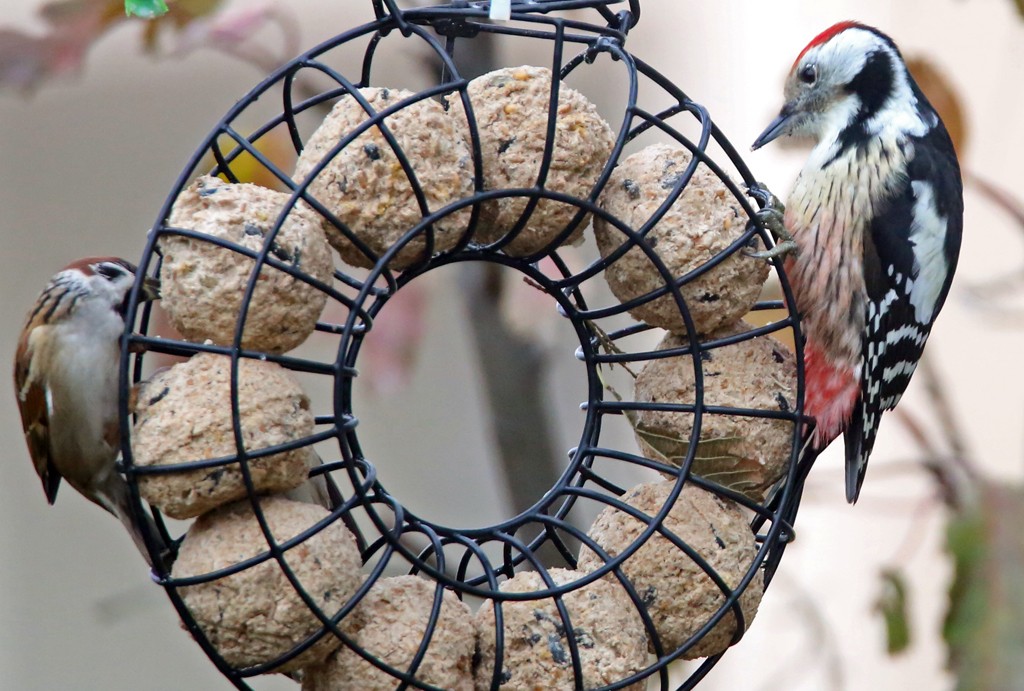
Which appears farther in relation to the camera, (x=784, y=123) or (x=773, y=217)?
(x=784, y=123)

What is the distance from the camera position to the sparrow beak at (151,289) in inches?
42.1

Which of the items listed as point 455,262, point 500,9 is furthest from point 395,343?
point 500,9

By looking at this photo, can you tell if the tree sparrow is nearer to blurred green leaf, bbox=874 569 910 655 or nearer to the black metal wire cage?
the black metal wire cage

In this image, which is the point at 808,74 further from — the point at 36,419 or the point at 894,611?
the point at 36,419

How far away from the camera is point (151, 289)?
3.54 ft

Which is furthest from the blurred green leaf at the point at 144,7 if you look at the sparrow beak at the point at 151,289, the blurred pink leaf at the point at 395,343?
the blurred pink leaf at the point at 395,343

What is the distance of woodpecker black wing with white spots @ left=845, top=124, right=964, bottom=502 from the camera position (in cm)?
140

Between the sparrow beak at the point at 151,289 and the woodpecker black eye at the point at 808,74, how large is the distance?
3.05 ft

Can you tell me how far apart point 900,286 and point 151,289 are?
0.90 m

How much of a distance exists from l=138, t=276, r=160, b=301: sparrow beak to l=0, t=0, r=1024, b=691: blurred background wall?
1.55 m

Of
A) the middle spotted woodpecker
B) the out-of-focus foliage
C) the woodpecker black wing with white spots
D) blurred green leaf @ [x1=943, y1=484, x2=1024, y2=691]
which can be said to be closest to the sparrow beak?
the out-of-focus foliage

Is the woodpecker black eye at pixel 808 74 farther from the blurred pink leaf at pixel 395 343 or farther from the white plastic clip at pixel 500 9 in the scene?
the blurred pink leaf at pixel 395 343

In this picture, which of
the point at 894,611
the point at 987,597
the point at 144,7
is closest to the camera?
the point at 144,7

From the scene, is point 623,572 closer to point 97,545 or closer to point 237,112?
point 237,112
